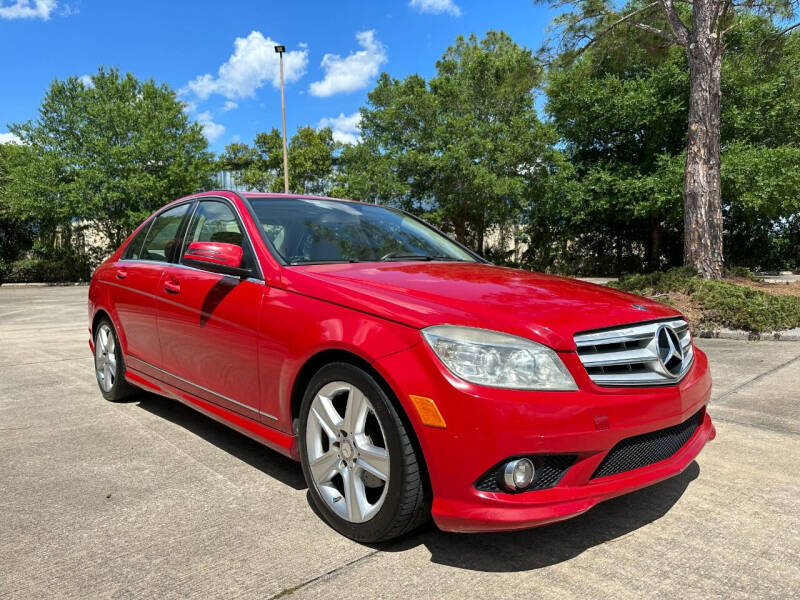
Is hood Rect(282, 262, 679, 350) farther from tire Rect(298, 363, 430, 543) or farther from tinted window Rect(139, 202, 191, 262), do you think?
tinted window Rect(139, 202, 191, 262)

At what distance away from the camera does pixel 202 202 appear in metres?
4.17

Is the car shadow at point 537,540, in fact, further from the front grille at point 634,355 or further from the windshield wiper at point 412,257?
the windshield wiper at point 412,257

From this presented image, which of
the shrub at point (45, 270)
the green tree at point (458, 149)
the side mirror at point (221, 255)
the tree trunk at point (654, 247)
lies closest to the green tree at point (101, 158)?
the shrub at point (45, 270)

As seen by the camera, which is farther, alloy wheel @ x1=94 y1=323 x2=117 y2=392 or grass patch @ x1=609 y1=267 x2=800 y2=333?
grass patch @ x1=609 y1=267 x2=800 y2=333

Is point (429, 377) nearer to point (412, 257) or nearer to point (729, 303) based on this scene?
point (412, 257)

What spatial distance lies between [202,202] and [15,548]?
7.60 ft

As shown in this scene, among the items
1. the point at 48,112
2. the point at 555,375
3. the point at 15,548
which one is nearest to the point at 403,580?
the point at 555,375

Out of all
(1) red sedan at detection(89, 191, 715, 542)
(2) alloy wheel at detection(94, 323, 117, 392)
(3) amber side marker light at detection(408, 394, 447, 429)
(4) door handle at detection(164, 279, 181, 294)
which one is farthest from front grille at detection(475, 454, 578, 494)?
(2) alloy wheel at detection(94, 323, 117, 392)

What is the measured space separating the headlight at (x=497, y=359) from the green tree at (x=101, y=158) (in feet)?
82.3

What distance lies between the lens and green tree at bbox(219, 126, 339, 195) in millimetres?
35531

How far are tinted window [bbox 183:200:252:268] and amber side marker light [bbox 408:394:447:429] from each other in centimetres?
144

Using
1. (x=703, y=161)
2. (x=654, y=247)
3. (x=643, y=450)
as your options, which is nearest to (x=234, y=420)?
(x=643, y=450)

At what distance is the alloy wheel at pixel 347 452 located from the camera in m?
2.55

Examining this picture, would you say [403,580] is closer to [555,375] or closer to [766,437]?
[555,375]
